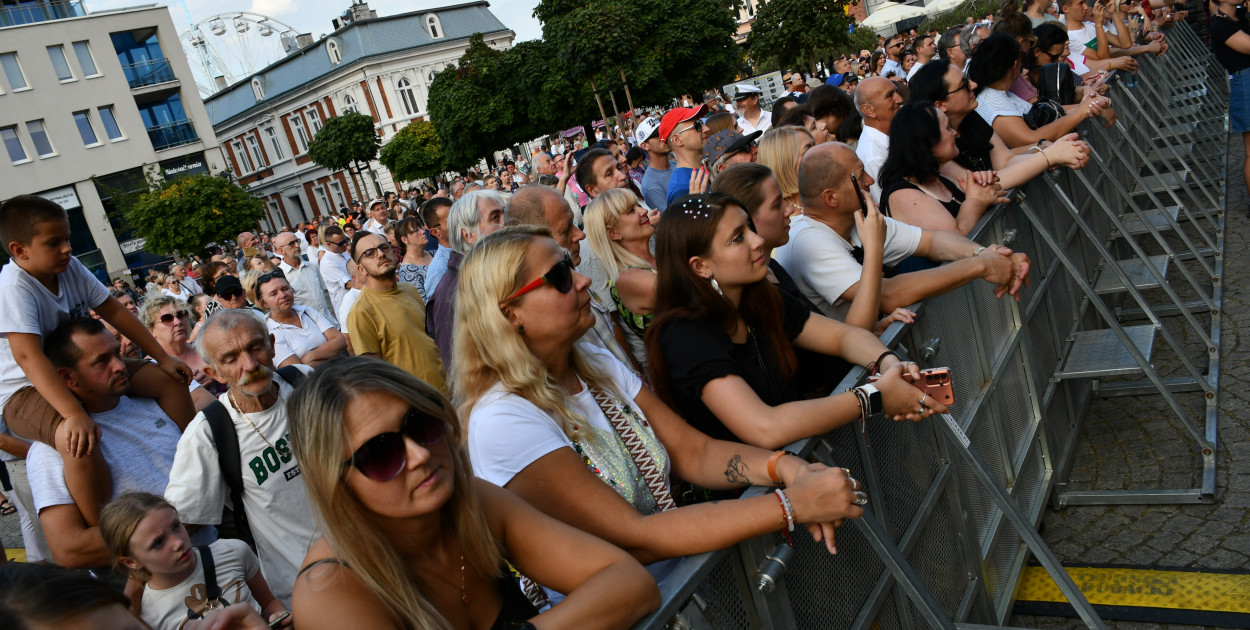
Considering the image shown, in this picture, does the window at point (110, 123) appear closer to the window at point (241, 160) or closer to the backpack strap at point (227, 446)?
the window at point (241, 160)

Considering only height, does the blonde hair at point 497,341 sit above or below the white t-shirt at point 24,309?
below

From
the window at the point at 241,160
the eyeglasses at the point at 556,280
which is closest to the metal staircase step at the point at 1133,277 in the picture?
the eyeglasses at the point at 556,280

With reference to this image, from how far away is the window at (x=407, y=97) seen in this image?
7138cm

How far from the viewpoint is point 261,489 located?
3.24 metres

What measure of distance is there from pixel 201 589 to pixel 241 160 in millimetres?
89978

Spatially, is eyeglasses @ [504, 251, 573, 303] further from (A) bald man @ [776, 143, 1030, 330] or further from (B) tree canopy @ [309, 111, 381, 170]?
(B) tree canopy @ [309, 111, 381, 170]

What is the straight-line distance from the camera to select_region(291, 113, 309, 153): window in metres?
74.7

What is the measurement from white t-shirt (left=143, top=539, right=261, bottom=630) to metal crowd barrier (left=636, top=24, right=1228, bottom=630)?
6.05 feet

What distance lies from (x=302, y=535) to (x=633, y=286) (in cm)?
178

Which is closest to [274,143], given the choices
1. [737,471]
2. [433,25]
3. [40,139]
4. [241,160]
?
[241,160]

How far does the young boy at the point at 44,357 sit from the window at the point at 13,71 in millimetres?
42797

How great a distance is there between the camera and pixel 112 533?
2803 millimetres

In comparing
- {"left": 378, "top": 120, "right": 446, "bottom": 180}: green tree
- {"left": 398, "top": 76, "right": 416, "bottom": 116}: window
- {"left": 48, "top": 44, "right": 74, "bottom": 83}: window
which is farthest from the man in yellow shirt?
{"left": 398, "top": 76, "right": 416, "bottom": 116}: window

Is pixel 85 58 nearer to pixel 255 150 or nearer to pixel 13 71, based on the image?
pixel 13 71
